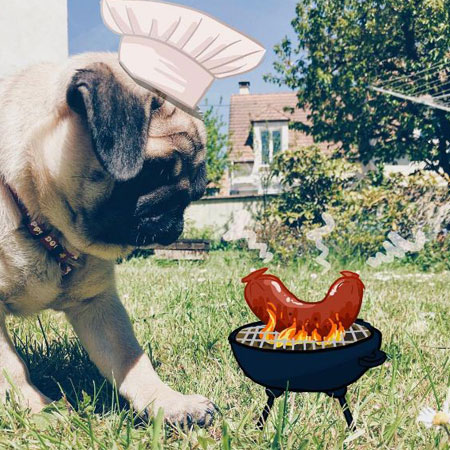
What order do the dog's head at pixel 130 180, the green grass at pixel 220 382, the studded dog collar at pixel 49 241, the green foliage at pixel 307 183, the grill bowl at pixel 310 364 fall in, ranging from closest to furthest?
the grill bowl at pixel 310 364 → the green grass at pixel 220 382 → the dog's head at pixel 130 180 → the studded dog collar at pixel 49 241 → the green foliage at pixel 307 183

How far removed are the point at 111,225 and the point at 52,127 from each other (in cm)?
37

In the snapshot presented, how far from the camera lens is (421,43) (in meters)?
10.3

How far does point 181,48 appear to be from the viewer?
125 cm

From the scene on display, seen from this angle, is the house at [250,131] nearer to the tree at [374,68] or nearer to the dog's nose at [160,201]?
the tree at [374,68]

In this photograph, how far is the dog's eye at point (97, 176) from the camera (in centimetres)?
167

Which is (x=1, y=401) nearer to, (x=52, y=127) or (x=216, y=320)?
(x=52, y=127)

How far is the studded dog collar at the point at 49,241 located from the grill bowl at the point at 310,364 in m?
0.85

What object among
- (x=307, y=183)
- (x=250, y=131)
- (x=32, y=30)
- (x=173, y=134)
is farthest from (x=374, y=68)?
(x=173, y=134)

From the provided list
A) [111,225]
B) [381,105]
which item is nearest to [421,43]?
[381,105]

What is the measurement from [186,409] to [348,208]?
5394mm

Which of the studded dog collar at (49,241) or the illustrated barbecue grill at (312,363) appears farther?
the studded dog collar at (49,241)

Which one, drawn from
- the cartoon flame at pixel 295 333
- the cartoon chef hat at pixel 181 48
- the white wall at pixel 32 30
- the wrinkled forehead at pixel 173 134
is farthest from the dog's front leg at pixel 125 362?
the white wall at pixel 32 30

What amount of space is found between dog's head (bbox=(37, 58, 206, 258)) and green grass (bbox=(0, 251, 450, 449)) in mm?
536

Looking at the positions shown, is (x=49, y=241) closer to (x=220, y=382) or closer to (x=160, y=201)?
Result: (x=160, y=201)
